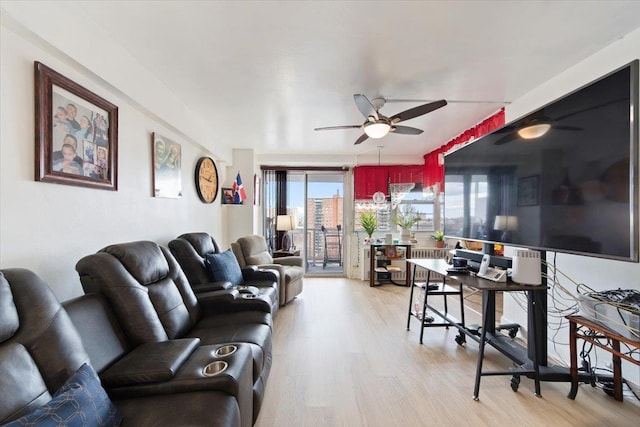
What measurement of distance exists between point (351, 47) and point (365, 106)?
555mm

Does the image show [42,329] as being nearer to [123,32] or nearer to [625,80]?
[123,32]

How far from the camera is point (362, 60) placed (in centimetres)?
215

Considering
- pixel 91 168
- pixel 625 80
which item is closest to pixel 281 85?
pixel 91 168

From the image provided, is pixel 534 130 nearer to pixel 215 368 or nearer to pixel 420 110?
pixel 420 110

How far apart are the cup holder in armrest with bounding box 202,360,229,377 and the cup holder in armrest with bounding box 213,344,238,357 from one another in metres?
0.07

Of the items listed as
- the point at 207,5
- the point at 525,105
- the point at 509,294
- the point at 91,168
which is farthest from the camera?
the point at 509,294

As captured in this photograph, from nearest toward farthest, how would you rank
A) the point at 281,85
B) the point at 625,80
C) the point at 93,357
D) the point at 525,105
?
the point at 93,357 < the point at 625,80 < the point at 281,85 < the point at 525,105

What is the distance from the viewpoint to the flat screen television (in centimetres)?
141

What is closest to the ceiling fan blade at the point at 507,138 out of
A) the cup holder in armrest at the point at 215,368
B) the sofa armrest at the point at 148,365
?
the cup holder in armrest at the point at 215,368

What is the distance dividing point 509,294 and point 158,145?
3.94m

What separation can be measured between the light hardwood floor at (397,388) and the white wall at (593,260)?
1.39 feet

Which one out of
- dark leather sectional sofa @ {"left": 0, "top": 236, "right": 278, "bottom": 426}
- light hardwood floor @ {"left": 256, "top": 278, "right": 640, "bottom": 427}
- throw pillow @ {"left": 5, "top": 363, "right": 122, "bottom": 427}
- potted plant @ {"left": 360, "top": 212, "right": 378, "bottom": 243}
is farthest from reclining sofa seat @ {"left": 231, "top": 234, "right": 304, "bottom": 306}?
throw pillow @ {"left": 5, "top": 363, "right": 122, "bottom": 427}

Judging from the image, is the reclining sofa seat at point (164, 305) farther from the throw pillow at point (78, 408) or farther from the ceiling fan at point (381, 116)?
the ceiling fan at point (381, 116)

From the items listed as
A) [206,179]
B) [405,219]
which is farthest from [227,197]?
[405,219]
